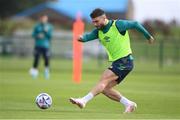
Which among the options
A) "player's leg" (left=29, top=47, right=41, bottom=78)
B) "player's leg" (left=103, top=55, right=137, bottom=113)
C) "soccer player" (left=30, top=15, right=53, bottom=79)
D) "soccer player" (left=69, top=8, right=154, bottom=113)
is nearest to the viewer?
"soccer player" (left=69, top=8, right=154, bottom=113)

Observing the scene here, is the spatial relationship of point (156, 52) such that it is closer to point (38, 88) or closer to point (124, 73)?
point (38, 88)

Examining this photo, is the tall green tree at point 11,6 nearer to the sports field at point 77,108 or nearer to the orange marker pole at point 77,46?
the orange marker pole at point 77,46

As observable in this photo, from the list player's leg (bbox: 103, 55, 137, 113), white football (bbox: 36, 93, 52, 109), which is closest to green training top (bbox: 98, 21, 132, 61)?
player's leg (bbox: 103, 55, 137, 113)

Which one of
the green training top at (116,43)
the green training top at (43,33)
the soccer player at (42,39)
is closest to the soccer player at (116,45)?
the green training top at (116,43)

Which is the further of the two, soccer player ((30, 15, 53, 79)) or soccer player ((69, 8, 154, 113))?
soccer player ((30, 15, 53, 79))

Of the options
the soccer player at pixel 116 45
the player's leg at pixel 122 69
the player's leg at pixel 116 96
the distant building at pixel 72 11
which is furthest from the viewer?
the distant building at pixel 72 11

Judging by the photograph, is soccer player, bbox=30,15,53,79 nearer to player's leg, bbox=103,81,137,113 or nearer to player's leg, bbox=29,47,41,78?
player's leg, bbox=29,47,41,78

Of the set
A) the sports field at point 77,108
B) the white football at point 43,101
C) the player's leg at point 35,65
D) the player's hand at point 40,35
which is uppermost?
the player's hand at point 40,35

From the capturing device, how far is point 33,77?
3030 cm

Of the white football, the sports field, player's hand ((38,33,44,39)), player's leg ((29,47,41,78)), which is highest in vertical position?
player's hand ((38,33,44,39))

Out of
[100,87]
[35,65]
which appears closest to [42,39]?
[35,65]

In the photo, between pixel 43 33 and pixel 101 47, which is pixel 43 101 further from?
pixel 101 47

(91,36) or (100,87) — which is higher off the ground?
(91,36)

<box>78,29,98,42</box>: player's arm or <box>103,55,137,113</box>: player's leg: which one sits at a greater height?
<box>78,29,98,42</box>: player's arm
